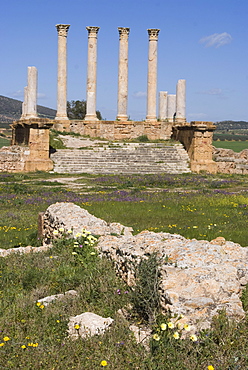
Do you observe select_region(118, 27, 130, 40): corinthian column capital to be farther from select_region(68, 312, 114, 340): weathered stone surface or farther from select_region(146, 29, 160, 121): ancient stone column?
select_region(68, 312, 114, 340): weathered stone surface

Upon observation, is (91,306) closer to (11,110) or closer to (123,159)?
(123,159)

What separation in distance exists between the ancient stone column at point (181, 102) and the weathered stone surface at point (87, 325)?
3341cm

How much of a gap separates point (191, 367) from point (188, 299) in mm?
874

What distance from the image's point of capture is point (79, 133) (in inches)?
1515

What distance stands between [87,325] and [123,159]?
24.7 m

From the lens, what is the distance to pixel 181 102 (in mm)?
38250

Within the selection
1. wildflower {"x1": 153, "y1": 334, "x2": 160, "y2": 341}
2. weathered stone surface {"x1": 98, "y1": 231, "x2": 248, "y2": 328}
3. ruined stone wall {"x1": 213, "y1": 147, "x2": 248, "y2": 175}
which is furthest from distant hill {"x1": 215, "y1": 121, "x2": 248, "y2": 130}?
wildflower {"x1": 153, "y1": 334, "x2": 160, "y2": 341}

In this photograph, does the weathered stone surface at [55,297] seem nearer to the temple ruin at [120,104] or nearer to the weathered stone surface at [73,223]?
the weathered stone surface at [73,223]

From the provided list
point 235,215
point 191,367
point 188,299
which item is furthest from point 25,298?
point 235,215

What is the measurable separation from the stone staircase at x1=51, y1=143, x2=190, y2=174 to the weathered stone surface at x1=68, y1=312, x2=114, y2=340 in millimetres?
22023

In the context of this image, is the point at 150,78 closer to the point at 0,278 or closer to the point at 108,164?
the point at 108,164

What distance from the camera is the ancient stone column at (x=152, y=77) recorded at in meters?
38.8

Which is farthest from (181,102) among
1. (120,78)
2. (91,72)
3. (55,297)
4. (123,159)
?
(55,297)

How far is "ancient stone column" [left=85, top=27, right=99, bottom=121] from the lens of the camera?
38.8 metres
